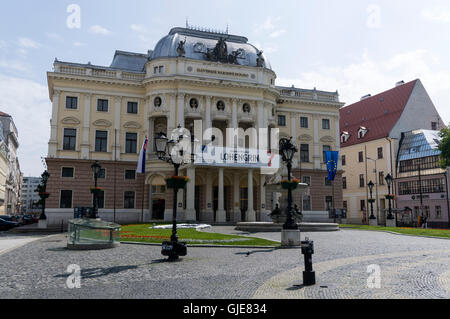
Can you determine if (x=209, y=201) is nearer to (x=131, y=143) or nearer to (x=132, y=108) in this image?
(x=131, y=143)

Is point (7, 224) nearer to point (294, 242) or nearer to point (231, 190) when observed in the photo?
point (231, 190)

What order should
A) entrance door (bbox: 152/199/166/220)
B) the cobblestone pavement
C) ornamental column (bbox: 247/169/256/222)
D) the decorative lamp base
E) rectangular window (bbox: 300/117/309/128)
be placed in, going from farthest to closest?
1. rectangular window (bbox: 300/117/309/128)
2. entrance door (bbox: 152/199/166/220)
3. ornamental column (bbox: 247/169/256/222)
4. the decorative lamp base
5. the cobblestone pavement

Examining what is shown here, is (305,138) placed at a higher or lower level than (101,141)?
higher

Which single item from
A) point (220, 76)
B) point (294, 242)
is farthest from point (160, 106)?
point (294, 242)

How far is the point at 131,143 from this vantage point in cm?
4559

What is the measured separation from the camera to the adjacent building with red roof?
58.4 m

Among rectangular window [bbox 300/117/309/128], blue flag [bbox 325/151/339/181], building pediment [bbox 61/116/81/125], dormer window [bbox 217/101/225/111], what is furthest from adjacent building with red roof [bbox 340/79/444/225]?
building pediment [bbox 61/116/81/125]

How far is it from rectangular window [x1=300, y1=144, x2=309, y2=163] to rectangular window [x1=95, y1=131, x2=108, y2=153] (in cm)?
2397

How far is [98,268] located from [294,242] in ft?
30.9

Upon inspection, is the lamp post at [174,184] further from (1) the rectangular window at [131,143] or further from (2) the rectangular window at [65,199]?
(1) the rectangular window at [131,143]

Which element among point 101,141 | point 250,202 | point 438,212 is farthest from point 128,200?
point 438,212

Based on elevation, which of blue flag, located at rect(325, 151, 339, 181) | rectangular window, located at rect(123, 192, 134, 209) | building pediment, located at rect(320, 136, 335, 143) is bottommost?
rectangular window, located at rect(123, 192, 134, 209)

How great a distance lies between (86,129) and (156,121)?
25.3ft

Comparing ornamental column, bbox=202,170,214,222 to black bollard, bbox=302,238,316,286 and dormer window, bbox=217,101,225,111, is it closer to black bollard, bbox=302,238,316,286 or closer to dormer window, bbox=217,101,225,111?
dormer window, bbox=217,101,225,111
